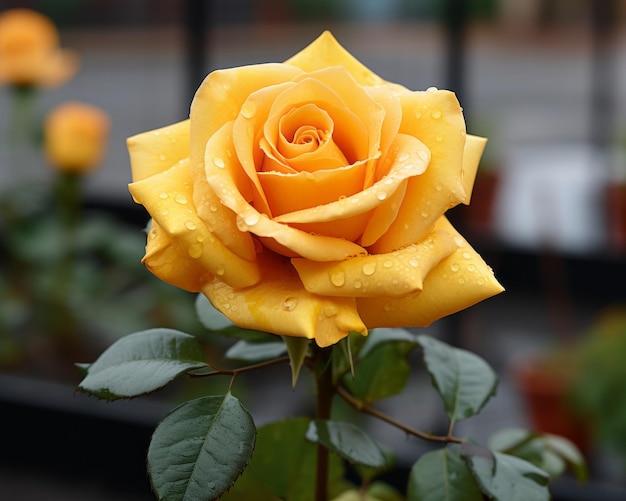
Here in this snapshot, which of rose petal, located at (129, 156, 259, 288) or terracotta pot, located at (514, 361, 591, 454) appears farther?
terracotta pot, located at (514, 361, 591, 454)

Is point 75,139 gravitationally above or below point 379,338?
below

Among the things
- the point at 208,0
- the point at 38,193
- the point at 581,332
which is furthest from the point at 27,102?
the point at 581,332

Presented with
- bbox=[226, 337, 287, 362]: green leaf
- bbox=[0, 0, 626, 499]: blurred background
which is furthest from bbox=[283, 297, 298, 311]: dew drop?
bbox=[0, 0, 626, 499]: blurred background

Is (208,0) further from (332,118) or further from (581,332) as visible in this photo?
(332,118)

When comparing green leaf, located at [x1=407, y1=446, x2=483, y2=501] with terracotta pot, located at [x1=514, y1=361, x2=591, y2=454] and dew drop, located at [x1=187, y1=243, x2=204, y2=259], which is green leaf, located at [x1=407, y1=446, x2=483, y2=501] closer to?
dew drop, located at [x1=187, y1=243, x2=204, y2=259]

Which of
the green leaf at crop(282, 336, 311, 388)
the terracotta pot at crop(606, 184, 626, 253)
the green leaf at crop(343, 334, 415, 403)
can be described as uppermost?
the green leaf at crop(282, 336, 311, 388)

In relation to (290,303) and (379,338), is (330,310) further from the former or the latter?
(379,338)

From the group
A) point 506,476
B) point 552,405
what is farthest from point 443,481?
point 552,405
